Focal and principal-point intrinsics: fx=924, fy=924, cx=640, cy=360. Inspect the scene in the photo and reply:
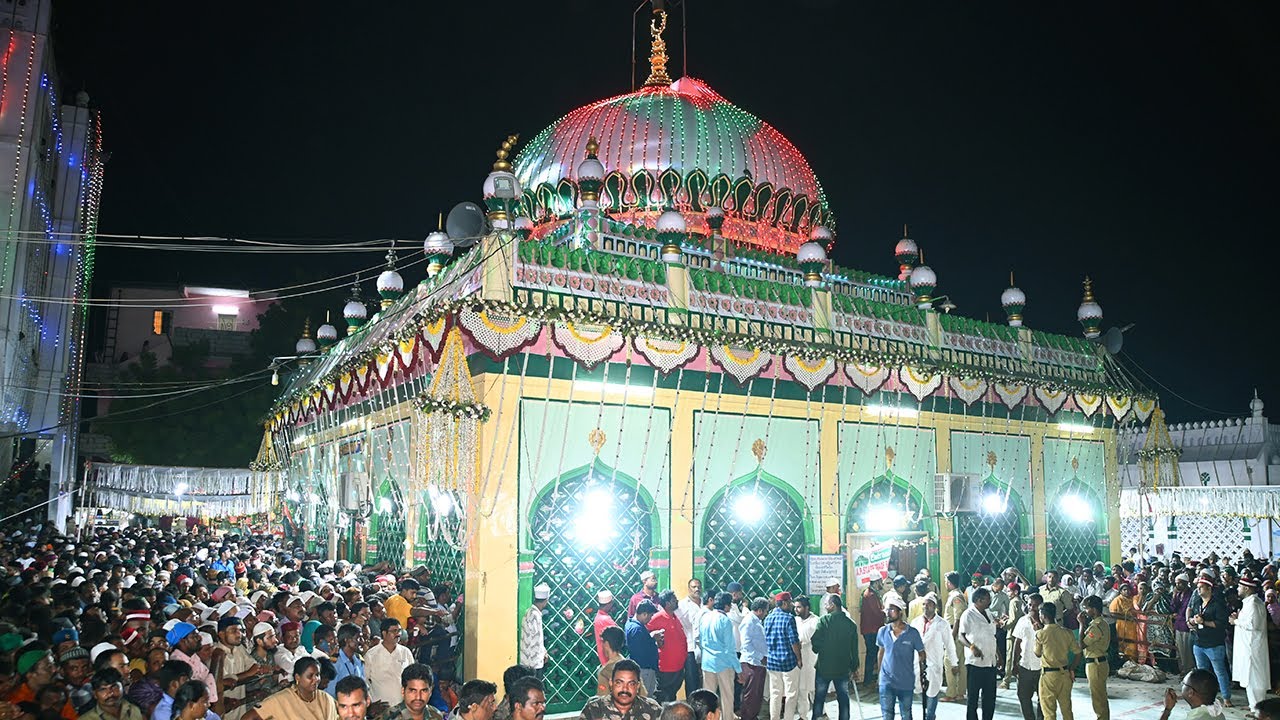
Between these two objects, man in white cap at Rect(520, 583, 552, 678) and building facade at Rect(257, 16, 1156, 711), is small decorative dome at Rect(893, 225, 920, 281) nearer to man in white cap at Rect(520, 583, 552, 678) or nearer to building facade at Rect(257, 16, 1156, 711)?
building facade at Rect(257, 16, 1156, 711)

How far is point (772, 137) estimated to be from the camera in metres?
17.8

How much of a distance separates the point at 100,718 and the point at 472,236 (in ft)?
24.3

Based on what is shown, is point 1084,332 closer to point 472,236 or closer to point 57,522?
point 472,236

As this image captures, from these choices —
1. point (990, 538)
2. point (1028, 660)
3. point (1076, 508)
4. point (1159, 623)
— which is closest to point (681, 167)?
point (990, 538)

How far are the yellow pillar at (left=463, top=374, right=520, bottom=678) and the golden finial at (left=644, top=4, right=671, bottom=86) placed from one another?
32.6 feet

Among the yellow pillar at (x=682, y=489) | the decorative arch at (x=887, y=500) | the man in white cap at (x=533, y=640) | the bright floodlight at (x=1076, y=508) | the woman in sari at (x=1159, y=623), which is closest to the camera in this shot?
the man in white cap at (x=533, y=640)

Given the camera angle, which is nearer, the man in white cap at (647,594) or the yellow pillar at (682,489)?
the man in white cap at (647,594)

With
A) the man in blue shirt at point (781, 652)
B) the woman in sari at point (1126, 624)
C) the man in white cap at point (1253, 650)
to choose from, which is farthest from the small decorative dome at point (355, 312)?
the man in white cap at point (1253, 650)

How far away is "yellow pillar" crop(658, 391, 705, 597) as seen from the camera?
12.7 meters

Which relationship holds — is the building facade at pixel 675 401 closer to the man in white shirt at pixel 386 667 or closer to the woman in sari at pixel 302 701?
the man in white shirt at pixel 386 667

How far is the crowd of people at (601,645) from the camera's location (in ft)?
19.4

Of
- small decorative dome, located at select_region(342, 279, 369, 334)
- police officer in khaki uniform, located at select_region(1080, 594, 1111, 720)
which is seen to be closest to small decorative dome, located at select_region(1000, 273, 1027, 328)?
police officer in khaki uniform, located at select_region(1080, 594, 1111, 720)

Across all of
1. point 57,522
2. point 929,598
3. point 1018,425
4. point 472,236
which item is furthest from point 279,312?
point 929,598

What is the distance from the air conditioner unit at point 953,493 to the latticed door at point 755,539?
2.81m
